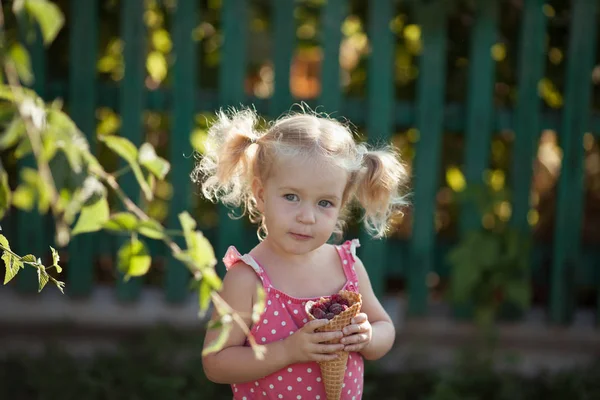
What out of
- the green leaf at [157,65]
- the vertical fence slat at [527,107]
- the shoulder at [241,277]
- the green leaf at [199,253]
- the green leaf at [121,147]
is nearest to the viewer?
the green leaf at [199,253]

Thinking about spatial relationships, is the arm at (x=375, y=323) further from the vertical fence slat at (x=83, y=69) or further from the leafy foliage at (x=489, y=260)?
the vertical fence slat at (x=83, y=69)

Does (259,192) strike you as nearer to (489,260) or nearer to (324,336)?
(324,336)

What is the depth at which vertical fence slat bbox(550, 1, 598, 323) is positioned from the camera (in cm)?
411

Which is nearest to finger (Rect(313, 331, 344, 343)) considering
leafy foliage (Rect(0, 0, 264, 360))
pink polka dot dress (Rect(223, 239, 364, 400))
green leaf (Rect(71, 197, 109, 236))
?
pink polka dot dress (Rect(223, 239, 364, 400))

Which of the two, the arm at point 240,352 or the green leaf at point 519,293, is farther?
the green leaf at point 519,293

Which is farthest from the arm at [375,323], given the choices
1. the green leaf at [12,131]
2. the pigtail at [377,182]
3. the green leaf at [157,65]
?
the green leaf at [157,65]

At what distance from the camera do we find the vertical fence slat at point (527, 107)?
410 centimetres

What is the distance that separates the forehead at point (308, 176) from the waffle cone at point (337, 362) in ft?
0.79

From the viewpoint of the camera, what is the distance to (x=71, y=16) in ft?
14.3

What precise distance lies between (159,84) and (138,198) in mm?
799

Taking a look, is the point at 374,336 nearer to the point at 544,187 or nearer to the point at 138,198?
Answer: the point at 138,198

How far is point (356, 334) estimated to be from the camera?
2.11 meters

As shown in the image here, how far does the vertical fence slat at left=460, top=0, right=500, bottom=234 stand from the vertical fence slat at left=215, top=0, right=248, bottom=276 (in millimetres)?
1011

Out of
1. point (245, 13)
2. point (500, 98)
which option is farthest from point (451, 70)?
point (245, 13)
